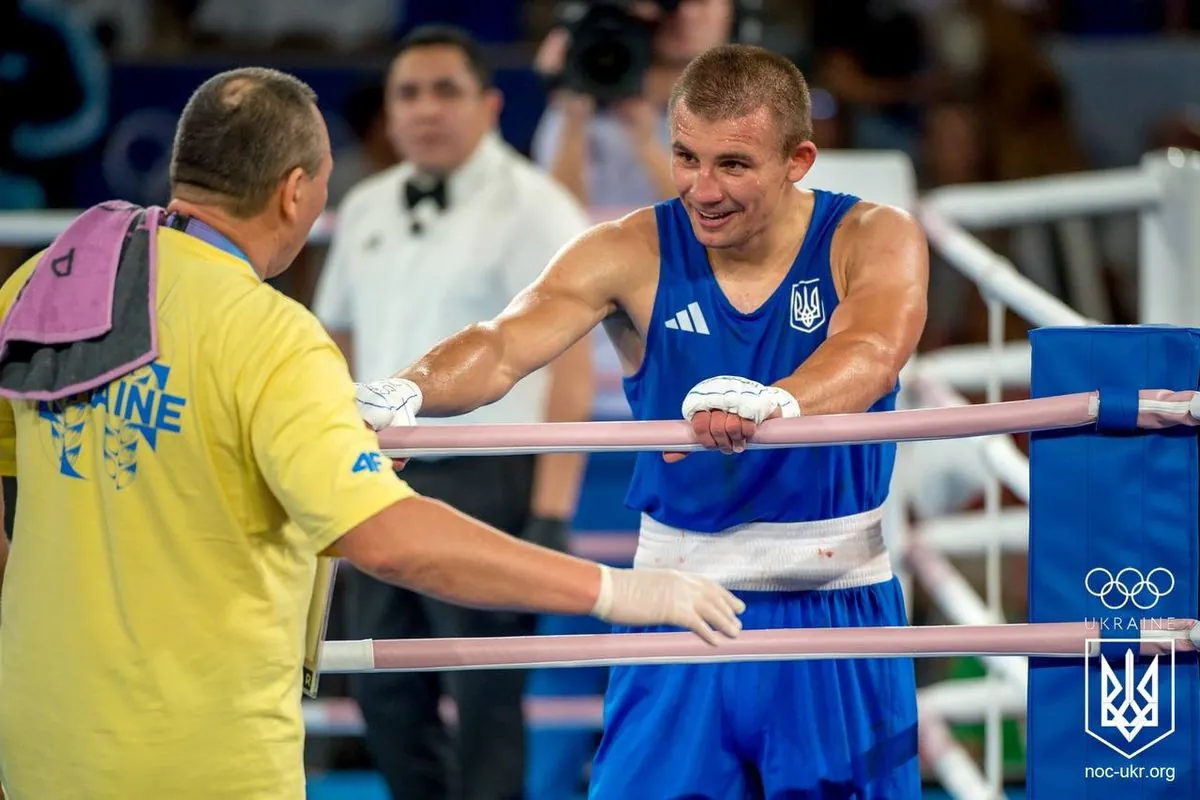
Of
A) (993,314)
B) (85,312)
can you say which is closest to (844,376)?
(85,312)

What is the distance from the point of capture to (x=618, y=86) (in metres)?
4.03

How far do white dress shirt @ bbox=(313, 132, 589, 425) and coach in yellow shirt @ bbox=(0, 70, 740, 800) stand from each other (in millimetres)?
1784

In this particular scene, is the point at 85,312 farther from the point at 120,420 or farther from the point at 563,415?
the point at 563,415

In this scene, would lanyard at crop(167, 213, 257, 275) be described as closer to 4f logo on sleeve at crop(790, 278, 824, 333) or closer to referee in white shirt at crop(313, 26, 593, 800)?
4f logo on sleeve at crop(790, 278, 824, 333)

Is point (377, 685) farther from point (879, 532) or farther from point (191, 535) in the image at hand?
point (191, 535)

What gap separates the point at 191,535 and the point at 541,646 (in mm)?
459

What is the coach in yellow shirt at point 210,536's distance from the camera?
1800 mm

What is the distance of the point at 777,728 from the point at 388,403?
26.1 inches

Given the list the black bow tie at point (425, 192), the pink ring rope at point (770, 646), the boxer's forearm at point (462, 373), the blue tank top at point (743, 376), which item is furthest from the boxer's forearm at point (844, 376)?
the black bow tie at point (425, 192)

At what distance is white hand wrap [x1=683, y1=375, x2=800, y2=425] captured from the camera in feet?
6.65

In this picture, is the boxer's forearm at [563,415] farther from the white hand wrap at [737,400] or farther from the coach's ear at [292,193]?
the coach's ear at [292,193]

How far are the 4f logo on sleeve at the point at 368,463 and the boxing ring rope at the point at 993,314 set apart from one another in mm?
1415

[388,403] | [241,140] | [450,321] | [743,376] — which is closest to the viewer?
[241,140]

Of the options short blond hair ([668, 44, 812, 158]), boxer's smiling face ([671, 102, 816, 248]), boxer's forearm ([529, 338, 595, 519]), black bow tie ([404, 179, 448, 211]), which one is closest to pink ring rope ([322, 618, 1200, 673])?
boxer's smiling face ([671, 102, 816, 248])
